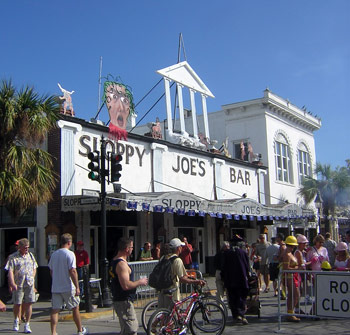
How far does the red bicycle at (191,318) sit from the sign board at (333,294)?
1.65 meters

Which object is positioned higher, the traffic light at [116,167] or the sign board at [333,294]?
the traffic light at [116,167]

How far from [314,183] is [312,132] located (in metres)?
5.48

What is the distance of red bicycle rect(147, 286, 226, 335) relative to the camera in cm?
734

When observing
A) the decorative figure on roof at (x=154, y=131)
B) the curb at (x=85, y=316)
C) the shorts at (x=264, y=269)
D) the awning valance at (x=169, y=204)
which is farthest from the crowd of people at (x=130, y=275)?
the decorative figure on roof at (x=154, y=131)

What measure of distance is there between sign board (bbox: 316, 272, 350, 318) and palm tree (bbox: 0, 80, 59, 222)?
775 cm

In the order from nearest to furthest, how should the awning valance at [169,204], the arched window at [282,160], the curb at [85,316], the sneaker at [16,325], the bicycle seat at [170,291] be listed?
1. the bicycle seat at [170,291]
2. the sneaker at [16,325]
3. the curb at [85,316]
4. the awning valance at [169,204]
5. the arched window at [282,160]

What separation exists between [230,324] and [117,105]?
31.6 feet

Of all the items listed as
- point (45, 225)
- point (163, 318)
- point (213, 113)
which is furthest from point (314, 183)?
point (163, 318)

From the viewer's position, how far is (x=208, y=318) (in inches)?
313

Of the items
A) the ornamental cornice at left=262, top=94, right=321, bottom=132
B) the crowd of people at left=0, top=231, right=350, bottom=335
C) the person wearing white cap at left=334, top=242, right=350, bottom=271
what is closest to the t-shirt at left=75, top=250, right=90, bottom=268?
the crowd of people at left=0, top=231, right=350, bottom=335

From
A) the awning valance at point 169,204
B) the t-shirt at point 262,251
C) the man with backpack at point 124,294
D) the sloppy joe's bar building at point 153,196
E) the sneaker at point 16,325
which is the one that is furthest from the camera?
the sloppy joe's bar building at point 153,196

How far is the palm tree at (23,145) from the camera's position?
12398 millimetres

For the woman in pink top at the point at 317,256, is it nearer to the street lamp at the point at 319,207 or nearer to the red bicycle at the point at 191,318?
the red bicycle at the point at 191,318

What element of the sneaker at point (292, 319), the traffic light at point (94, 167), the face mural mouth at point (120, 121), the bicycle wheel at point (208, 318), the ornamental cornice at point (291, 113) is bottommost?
the sneaker at point (292, 319)
